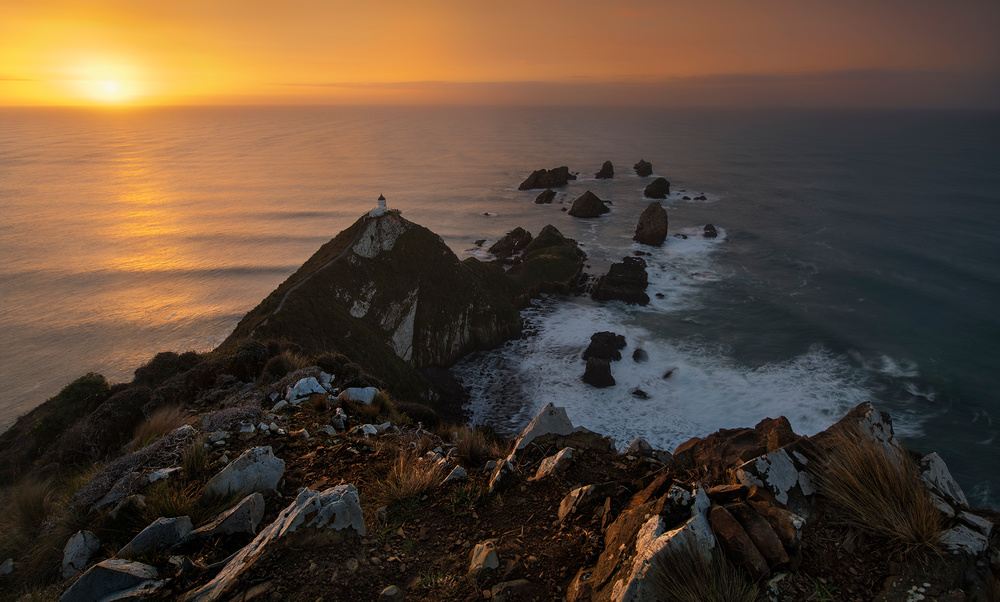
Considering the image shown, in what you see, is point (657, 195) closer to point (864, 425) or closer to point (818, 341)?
point (818, 341)

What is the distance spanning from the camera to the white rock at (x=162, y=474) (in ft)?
19.9

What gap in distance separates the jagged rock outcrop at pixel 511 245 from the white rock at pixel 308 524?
50701 millimetres

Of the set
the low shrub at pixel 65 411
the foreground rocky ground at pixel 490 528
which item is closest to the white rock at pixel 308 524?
the foreground rocky ground at pixel 490 528

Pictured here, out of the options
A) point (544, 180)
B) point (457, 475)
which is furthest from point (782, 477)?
point (544, 180)

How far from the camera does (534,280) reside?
4566 cm

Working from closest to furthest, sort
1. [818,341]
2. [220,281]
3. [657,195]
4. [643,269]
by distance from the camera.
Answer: [818,341], [643,269], [220,281], [657,195]

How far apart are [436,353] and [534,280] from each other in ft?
53.2

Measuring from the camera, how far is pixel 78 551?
499 centimetres

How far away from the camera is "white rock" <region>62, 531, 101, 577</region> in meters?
4.91

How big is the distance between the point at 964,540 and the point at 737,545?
6.92 feet

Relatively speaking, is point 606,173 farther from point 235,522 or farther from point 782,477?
point 235,522

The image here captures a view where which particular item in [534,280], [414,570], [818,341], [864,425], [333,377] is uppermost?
[864,425]

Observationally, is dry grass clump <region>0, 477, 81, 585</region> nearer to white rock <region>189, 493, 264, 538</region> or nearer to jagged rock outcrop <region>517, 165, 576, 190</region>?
white rock <region>189, 493, 264, 538</region>

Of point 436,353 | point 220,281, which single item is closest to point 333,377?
point 436,353
